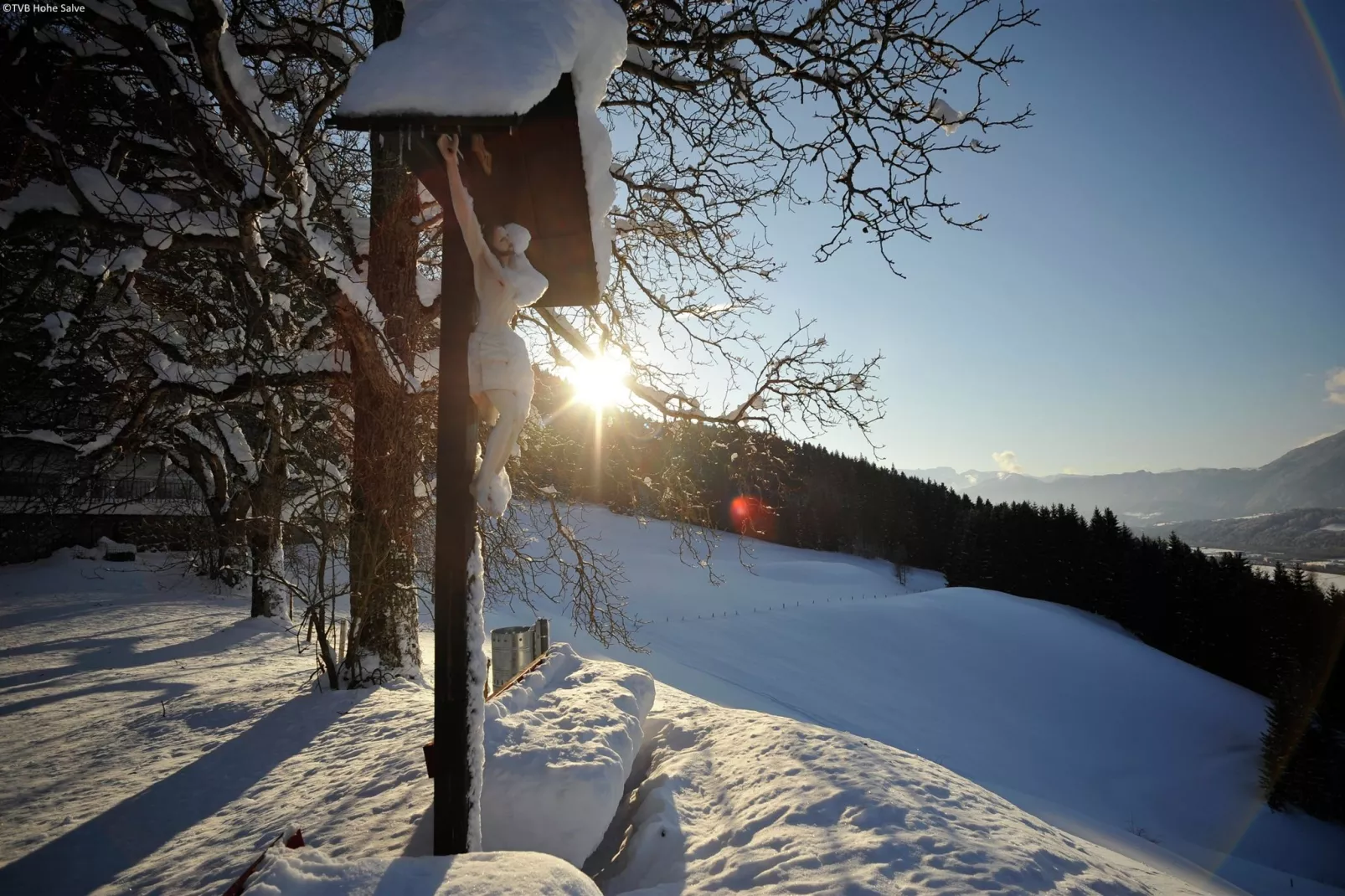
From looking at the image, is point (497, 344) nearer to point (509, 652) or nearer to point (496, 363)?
point (496, 363)

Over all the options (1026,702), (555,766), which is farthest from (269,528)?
(1026,702)

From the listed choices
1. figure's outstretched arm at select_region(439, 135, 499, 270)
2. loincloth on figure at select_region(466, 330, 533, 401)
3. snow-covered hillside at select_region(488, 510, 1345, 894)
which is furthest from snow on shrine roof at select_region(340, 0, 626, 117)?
snow-covered hillside at select_region(488, 510, 1345, 894)

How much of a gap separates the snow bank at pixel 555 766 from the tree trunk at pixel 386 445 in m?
2.04

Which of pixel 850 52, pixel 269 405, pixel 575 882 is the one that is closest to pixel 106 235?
pixel 269 405

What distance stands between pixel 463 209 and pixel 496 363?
0.65 metres

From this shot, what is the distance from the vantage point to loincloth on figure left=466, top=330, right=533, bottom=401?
263 cm

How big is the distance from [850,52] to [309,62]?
5.44m

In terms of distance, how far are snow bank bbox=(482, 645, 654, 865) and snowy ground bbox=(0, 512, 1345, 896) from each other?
0.36 meters

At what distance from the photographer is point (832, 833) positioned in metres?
3.36

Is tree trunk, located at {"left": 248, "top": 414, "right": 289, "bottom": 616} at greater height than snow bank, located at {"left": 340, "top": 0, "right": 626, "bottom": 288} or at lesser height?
lesser

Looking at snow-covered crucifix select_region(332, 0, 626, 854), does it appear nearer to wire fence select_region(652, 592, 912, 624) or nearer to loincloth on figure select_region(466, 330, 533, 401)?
loincloth on figure select_region(466, 330, 533, 401)

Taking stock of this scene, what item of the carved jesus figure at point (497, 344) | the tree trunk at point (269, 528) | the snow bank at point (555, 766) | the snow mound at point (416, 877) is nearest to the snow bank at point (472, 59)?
the carved jesus figure at point (497, 344)

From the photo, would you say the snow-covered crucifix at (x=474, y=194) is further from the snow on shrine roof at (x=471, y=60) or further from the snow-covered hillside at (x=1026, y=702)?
the snow-covered hillside at (x=1026, y=702)

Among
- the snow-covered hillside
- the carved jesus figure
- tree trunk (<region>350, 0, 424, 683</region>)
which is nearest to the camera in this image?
the carved jesus figure
